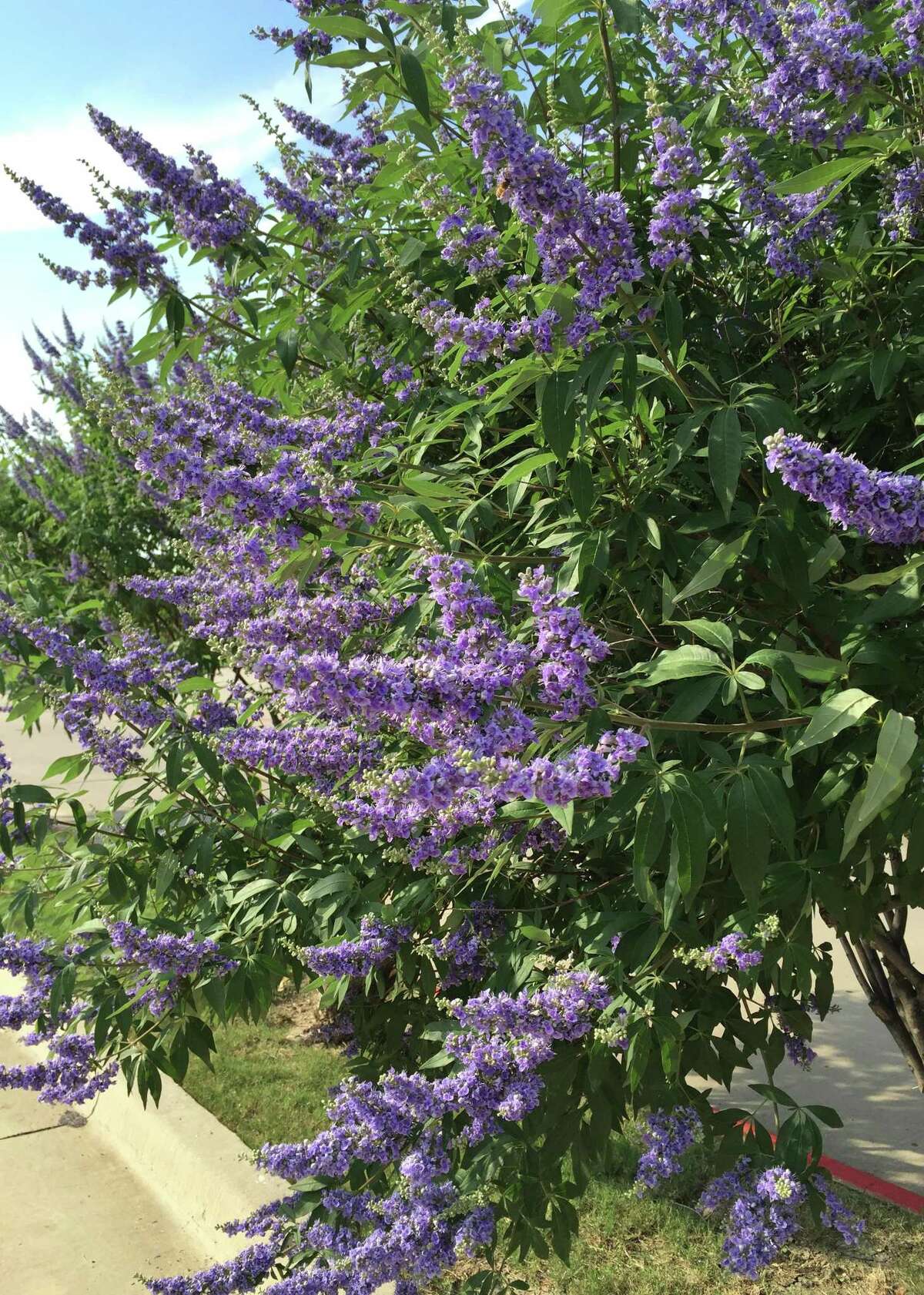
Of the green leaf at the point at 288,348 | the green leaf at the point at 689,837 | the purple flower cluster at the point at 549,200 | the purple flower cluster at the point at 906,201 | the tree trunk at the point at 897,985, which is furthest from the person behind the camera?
the tree trunk at the point at 897,985

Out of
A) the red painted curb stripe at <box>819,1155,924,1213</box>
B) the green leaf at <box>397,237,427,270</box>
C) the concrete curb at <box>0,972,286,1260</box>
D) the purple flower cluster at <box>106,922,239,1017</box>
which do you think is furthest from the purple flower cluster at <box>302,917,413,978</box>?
the red painted curb stripe at <box>819,1155,924,1213</box>

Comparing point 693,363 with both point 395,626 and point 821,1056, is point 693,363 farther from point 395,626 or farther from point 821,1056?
point 821,1056

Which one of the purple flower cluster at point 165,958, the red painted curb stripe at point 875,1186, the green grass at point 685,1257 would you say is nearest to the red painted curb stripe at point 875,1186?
the red painted curb stripe at point 875,1186

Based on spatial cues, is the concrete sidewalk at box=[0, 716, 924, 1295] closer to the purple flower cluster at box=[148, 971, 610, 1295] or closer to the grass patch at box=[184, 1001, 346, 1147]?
the grass patch at box=[184, 1001, 346, 1147]

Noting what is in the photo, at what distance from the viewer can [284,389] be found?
12.6 feet

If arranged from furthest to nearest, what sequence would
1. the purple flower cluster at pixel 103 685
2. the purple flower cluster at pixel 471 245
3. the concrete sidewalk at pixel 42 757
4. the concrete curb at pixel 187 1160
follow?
the concrete sidewalk at pixel 42 757 → the concrete curb at pixel 187 1160 → the purple flower cluster at pixel 103 685 → the purple flower cluster at pixel 471 245

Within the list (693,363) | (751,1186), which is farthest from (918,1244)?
(693,363)

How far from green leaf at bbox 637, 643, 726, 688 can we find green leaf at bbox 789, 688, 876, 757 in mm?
266

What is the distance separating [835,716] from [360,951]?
1502 mm

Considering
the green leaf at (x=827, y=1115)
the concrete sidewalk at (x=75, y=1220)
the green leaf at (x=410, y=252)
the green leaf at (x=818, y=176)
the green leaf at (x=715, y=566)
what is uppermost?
the green leaf at (x=410, y=252)

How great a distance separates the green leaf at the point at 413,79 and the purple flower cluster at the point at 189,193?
3.99 feet

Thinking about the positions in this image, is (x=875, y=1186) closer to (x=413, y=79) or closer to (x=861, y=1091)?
(x=861, y=1091)

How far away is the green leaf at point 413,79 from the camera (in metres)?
2.37

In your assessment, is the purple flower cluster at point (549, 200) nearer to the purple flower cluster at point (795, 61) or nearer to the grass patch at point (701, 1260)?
the purple flower cluster at point (795, 61)
